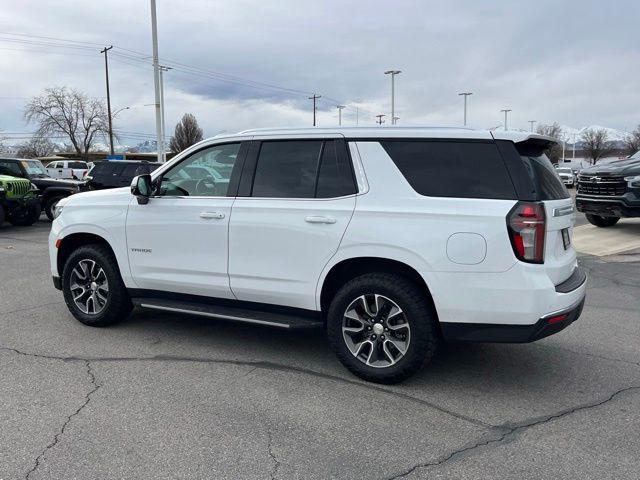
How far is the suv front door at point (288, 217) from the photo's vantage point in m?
4.27

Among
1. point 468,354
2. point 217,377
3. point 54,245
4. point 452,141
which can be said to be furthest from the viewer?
point 54,245

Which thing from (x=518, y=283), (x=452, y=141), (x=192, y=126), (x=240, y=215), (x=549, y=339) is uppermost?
(x=192, y=126)

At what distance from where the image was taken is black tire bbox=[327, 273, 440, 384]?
397cm

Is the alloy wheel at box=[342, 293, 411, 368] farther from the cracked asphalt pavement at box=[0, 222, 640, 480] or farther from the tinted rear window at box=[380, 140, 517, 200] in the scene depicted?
the tinted rear window at box=[380, 140, 517, 200]

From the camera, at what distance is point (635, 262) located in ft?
31.7

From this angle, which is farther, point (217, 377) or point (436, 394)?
point (217, 377)

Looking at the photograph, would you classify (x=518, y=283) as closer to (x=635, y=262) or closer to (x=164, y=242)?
(x=164, y=242)

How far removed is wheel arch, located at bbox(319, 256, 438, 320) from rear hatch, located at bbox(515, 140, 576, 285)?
85cm

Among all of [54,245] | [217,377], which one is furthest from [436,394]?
[54,245]

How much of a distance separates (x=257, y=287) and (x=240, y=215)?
0.61 metres

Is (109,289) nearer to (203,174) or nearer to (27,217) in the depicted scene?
(203,174)

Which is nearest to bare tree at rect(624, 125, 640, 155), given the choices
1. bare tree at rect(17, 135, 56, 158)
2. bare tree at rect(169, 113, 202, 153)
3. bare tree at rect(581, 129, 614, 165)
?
bare tree at rect(581, 129, 614, 165)

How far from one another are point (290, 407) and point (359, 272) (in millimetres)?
1145

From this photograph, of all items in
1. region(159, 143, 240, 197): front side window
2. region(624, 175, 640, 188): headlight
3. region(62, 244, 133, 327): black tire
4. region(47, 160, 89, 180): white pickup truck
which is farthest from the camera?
region(47, 160, 89, 180): white pickup truck
